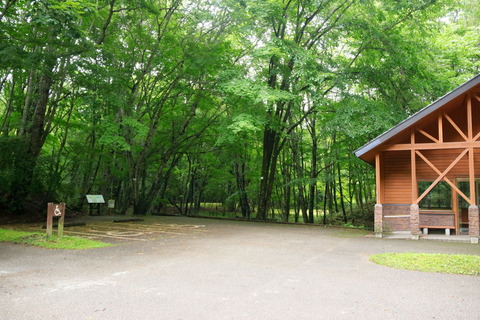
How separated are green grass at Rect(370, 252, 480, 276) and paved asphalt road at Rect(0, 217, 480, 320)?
0.33 meters

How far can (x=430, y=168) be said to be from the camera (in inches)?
505

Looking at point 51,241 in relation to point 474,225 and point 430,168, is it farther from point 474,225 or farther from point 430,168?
point 430,168

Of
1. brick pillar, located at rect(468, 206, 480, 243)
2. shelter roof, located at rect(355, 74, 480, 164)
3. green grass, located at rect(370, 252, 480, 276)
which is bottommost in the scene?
green grass, located at rect(370, 252, 480, 276)

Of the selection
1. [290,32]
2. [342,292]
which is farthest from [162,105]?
[342,292]

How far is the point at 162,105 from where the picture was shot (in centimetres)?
1756

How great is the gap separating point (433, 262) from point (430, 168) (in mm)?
7155

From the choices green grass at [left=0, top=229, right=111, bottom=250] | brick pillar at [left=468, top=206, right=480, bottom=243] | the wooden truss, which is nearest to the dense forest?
the wooden truss

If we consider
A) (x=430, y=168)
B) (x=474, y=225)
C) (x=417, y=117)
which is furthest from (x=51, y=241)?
(x=430, y=168)

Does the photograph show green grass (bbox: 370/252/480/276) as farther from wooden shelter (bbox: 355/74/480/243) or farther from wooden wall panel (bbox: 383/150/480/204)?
wooden wall panel (bbox: 383/150/480/204)

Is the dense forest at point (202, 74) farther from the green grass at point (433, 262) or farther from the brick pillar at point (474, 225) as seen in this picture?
the green grass at point (433, 262)

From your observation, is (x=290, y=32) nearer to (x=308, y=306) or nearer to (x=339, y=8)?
(x=339, y=8)

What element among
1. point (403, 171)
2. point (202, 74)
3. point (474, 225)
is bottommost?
point (474, 225)

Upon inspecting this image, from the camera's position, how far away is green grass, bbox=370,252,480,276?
6.11m

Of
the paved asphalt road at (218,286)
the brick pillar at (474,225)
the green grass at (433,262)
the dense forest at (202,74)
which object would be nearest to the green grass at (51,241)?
the paved asphalt road at (218,286)
